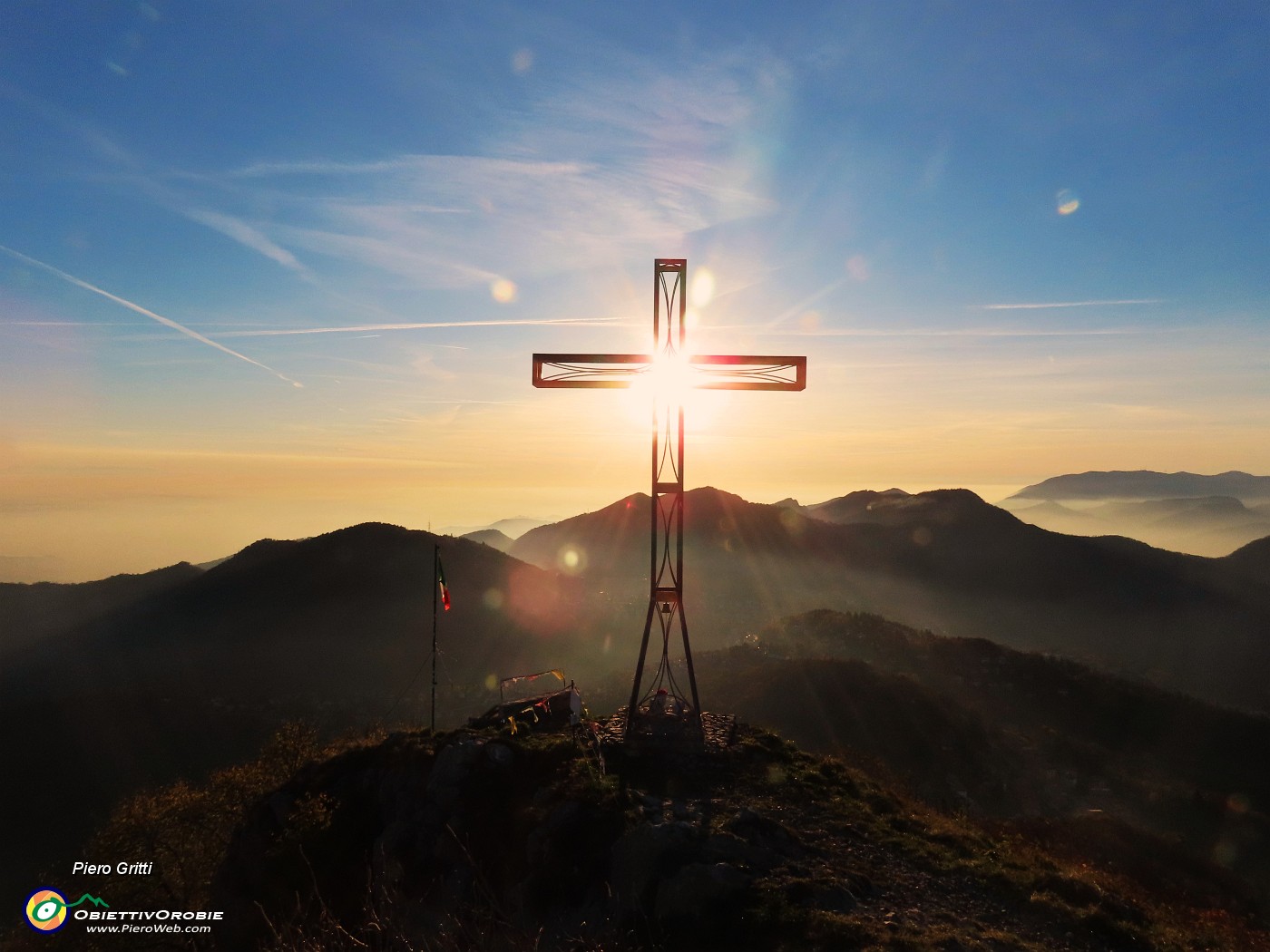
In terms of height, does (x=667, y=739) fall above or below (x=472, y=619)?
above

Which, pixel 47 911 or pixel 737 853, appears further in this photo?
pixel 47 911

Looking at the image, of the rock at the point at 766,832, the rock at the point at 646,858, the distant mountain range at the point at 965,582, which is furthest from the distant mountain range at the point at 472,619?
the rock at the point at 646,858

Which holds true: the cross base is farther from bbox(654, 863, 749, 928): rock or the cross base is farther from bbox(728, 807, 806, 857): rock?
bbox(654, 863, 749, 928): rock

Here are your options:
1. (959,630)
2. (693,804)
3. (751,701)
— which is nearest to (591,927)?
(693,804)

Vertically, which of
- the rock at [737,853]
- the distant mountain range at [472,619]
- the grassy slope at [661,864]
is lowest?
the distant mountain range at [472,619]

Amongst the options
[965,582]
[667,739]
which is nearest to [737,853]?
[667,739]

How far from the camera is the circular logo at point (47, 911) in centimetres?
1875

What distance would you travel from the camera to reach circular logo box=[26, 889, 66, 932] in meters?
18.8

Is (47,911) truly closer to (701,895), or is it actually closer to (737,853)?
(701,895)

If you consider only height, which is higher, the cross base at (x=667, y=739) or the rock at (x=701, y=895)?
the cross base at (x=667, y=739)

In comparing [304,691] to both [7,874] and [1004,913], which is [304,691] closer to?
[7,874]

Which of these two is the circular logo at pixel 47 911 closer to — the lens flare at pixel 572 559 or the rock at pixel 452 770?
the rock at pixel 452 770

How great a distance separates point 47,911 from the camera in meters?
20.3

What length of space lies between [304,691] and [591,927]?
176 feet
